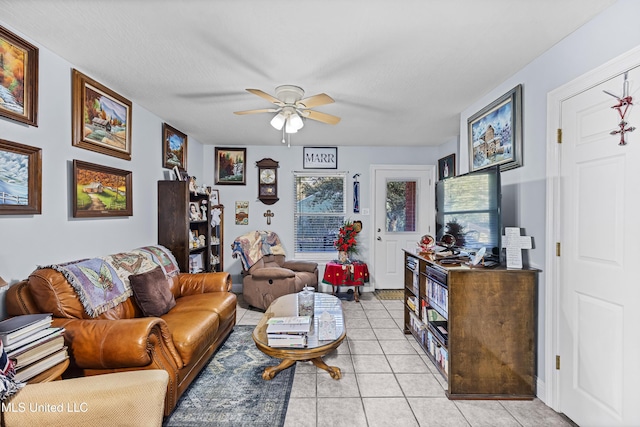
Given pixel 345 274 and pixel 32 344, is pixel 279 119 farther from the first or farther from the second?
pixel 345 274

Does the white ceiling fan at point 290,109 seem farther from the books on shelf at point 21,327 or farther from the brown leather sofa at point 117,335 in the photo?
the books on shelf at point 21,327

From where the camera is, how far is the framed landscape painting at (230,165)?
4.86m

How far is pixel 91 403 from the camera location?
1.24 m

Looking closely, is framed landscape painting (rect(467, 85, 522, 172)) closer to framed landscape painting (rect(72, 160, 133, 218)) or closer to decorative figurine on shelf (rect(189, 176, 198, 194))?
decorative figurine on shelf (rect(189, 176, 198, 194))

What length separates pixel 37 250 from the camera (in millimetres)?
1980

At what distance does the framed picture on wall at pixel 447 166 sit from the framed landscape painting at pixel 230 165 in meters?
3.20

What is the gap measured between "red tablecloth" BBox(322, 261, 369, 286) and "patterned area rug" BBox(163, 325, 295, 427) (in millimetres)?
1734

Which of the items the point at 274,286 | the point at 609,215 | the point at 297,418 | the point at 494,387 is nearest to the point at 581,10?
the point at 609,215

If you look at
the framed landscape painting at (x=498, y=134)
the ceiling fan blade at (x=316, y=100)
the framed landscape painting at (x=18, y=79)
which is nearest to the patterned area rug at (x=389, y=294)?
the framed landscape painting at (x=498, y=134)

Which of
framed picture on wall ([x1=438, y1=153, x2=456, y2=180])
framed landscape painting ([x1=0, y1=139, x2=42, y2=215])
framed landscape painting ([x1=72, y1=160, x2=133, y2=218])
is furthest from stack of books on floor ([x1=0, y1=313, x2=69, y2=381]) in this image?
framed picture on wall ([x1=438, y1=153, x2=456, y2=180])

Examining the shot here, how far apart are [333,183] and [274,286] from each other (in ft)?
6.65

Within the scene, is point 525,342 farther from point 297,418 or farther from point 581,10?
point 581,10

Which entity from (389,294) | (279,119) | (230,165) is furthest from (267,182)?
(389,294)

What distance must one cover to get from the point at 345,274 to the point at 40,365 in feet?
10.7
